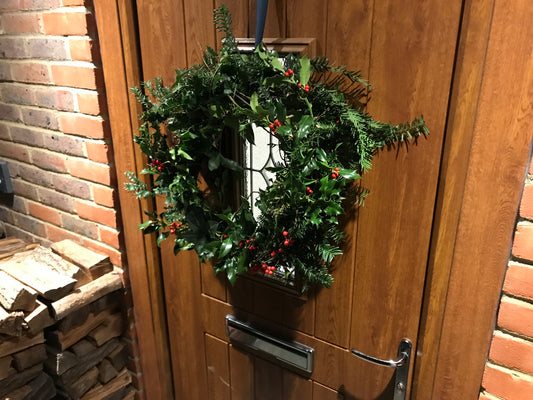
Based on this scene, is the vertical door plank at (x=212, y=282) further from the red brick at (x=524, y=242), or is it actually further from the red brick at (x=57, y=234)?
the red brick at (x=524, y=242)

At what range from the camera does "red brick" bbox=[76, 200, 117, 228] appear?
1.42m

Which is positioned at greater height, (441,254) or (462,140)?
(462,140)

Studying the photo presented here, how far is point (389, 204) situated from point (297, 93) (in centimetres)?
33

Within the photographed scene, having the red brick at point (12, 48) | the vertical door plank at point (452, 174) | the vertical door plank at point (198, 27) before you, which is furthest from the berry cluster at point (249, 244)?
the red brick at point (12, 48)

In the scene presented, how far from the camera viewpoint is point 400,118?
0.90 metres

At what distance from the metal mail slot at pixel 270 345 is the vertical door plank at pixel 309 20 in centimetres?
82

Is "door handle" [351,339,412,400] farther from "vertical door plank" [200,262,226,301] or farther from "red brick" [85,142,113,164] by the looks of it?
"red brick" [85,142,113,164]

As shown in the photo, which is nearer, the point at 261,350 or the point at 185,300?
the point at 261,350

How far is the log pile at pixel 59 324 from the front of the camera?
127 cm

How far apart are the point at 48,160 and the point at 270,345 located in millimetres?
1023

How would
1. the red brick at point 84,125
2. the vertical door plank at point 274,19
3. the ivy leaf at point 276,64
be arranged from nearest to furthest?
the ivy leaf at point 276,64, the vertical door plank at point 274,19, the red brick at point 84,125

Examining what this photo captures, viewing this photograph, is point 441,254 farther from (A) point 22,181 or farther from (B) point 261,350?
(A) point 22,181

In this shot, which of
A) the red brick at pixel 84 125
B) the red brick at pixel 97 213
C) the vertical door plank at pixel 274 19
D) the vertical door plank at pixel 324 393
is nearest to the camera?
the vertical door plank at pixel 274 19

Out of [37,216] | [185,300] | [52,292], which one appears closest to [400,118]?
[185,300]
